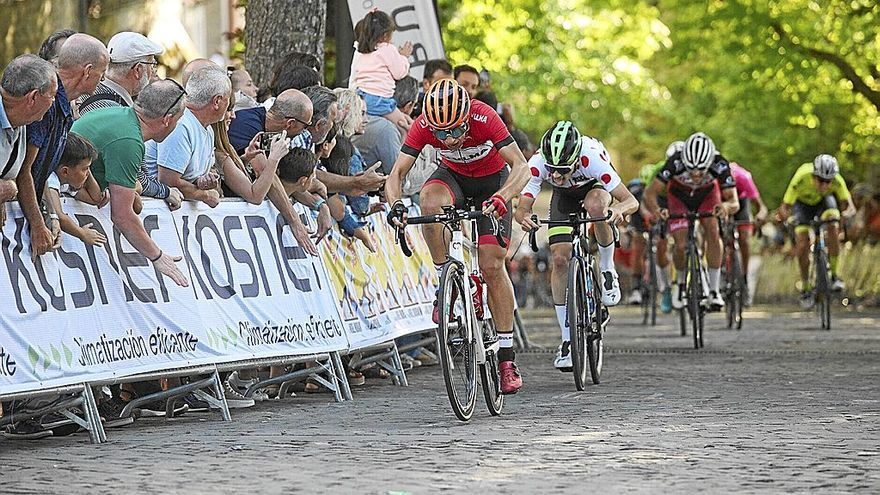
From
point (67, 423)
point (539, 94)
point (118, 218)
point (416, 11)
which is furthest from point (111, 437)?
point (539, 94)

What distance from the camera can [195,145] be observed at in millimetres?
11195

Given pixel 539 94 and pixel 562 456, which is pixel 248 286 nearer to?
pixel 562 456

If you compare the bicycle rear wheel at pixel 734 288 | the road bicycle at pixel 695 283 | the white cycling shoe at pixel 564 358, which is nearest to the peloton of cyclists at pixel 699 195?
the road bicycle at pixel 695 283

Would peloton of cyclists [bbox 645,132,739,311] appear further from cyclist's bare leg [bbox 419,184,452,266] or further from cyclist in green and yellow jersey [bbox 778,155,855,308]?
cyclist's bare leg [bbox 419,184,452,266]

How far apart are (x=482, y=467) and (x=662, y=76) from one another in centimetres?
4629

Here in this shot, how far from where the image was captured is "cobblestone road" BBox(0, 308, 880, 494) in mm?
7926

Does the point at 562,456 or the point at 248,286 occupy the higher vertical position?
the point at 248,286

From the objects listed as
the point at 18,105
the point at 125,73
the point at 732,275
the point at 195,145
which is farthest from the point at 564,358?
the point at 732,275

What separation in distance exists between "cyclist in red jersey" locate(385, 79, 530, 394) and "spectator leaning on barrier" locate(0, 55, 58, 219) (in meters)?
2.45

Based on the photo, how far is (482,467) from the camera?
8.39 metres

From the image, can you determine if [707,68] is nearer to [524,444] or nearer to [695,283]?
[695,283]

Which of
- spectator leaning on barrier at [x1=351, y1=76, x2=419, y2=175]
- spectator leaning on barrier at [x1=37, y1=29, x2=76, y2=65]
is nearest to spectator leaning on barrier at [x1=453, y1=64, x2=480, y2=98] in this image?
spectator leaning on barrier at [x1=351, y1=76, x2=419, y2=175]

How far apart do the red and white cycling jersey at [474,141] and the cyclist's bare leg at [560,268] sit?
1.45 metres

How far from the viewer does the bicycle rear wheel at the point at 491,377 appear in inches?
416
